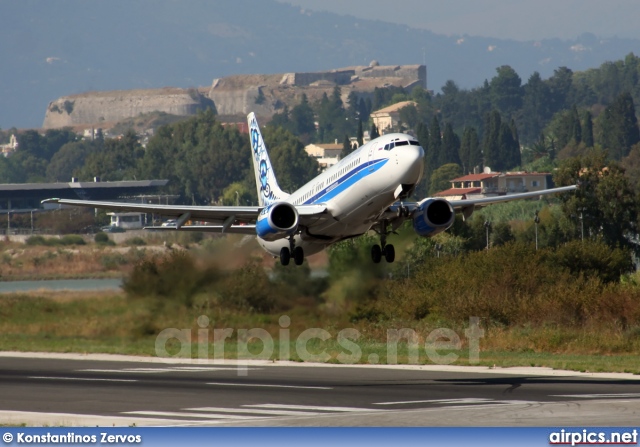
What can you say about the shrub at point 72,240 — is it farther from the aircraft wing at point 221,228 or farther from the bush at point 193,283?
the aircraft wing at point 221,228

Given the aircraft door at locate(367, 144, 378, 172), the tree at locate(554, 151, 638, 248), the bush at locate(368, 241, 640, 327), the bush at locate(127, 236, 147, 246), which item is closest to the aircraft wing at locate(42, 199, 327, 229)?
the aircraft door at locate(367, 144, 378, 172)

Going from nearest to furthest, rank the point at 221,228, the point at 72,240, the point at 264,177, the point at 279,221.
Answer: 1. the point at 279,221
2. the point at 221,228
3. the point at 264,177
4. the point at 72,240

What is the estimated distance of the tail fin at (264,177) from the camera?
2296 inches

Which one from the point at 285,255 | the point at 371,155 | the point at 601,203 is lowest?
the point at 285,255

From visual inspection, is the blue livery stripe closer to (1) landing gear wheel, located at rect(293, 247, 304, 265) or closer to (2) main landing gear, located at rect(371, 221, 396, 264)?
(1) landing gear wheel, located at rect(293, 247, 304, 265)

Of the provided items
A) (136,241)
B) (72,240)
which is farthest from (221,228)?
(72,240)

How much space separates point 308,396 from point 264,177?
23237 millimetres

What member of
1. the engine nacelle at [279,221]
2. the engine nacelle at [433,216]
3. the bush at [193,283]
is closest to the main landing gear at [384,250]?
the engine nacelle at [433,216]

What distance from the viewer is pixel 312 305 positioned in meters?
55.5

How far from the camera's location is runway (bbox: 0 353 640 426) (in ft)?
105

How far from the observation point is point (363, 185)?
42.4 meters

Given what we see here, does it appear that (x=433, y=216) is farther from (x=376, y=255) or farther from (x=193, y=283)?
(x=193, y=283)

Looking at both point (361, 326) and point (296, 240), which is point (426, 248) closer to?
point (361, 326)
